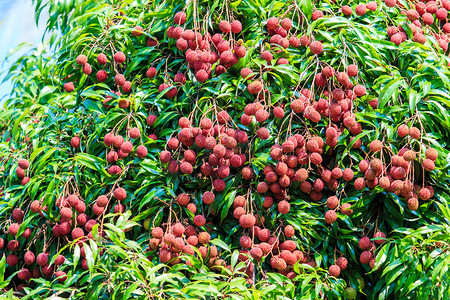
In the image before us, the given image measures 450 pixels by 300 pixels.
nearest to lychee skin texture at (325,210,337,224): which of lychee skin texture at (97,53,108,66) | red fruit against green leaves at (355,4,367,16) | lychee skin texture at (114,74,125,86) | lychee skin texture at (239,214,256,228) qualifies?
lychee skin texture at (239,214,256,228)

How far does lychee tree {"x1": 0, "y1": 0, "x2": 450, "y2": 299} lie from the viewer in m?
1.90

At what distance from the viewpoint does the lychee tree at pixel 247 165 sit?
1902 millimetres

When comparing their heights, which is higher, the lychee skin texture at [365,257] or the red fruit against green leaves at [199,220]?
the red fruit against green leaves at [199,220]

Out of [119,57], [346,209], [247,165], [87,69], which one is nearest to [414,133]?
[346,209]

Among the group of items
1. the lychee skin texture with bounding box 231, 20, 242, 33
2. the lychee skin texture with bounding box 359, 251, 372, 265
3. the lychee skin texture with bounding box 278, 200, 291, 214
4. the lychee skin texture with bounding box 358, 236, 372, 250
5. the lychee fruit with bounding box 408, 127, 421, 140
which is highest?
the lychee skin texture with bounding box 231, 20, 242, 33

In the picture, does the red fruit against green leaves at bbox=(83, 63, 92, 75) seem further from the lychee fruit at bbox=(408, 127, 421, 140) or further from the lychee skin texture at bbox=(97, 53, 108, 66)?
the lychee fruit at bbox=(408, 127, 421, 140)

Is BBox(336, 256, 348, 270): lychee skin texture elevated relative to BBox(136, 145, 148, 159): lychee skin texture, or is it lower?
lower

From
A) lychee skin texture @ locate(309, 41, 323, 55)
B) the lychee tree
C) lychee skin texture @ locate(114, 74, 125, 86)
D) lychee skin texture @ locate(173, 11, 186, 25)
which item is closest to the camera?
the lychee tree

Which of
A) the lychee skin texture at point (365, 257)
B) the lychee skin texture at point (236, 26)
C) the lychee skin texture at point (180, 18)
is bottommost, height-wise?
the lychee skin texture at point (365, 257)

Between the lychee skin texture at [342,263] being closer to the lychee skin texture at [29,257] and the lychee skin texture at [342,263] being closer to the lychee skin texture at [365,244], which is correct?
the lychee skin texture at [365,244]

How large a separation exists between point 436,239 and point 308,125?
641 millimetres

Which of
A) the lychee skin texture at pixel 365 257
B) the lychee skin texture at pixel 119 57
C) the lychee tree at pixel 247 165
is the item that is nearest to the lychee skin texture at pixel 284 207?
the lychee tree at pixel 247 165

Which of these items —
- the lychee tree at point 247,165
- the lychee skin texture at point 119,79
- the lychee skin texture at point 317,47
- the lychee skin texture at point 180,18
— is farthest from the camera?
the lychee skin texture at point 119,79

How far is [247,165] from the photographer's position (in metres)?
2.10
